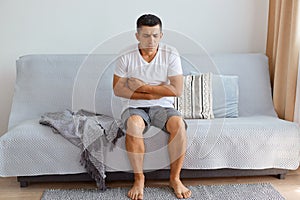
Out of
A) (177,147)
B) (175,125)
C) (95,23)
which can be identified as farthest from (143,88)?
(95,23)

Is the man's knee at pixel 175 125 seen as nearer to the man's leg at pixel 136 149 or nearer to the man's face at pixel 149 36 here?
the man's leg at pixel 136 149

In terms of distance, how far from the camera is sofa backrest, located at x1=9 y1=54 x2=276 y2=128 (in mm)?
2703

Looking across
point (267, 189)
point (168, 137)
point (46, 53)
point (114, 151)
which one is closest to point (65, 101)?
point (46, 53)

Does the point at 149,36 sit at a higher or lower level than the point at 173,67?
higher

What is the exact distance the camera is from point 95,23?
2.98 m

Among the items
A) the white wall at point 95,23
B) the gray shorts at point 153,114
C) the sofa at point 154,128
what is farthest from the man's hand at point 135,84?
the white wall at point 95,23

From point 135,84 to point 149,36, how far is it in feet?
0.93

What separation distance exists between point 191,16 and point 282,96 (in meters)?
0.92

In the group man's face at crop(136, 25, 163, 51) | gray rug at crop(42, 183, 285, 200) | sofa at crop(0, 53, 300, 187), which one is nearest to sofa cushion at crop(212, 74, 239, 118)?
sofa at crop(0, 53, 300, 187)

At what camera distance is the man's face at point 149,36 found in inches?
85.6

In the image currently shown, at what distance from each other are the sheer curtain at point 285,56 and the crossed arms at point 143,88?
852 millimetres

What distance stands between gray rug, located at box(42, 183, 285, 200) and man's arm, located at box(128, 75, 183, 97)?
0.57 metres

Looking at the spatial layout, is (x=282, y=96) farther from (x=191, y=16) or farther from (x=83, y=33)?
(x=83, y=33)

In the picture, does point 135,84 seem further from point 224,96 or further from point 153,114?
point 224,96
